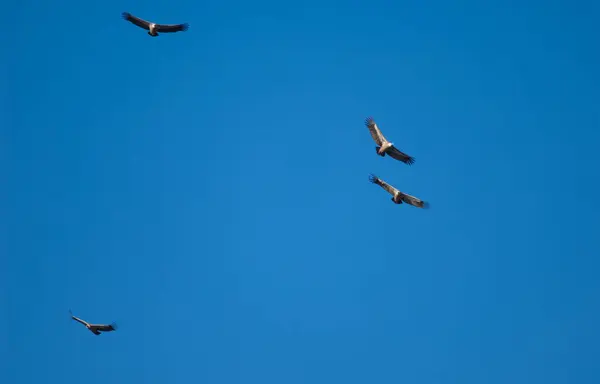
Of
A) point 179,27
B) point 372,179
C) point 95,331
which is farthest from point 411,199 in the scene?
point 95,331

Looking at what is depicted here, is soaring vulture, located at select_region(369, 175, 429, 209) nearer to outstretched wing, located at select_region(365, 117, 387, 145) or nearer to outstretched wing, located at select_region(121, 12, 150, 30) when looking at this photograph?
outstretched wing, located at select_region(365, 117, 387, 145)

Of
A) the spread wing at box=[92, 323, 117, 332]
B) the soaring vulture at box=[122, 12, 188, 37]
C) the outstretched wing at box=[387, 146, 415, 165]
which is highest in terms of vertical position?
the soaring vulture at box=[122, 12, 188, 37]

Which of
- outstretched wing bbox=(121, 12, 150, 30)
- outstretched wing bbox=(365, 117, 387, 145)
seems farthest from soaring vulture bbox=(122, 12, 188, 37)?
Result: outstretched wing bbox=(365, 117, 387, 145)

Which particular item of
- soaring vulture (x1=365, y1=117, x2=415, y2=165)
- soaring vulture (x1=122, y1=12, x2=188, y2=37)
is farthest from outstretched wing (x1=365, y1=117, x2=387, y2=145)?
soaring vulture (x1=122, y1=12, x2=188, y2=37)

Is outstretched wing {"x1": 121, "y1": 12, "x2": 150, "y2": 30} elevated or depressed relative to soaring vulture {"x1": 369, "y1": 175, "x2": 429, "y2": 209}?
elevated

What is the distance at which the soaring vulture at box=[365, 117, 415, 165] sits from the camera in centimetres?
6419

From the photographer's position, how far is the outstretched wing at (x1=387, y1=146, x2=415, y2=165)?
64625 millimetres

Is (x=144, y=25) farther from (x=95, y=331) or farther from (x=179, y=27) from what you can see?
(x=95, y=331)

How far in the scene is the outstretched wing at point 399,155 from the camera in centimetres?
6462

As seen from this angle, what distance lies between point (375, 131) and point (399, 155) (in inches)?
85.2

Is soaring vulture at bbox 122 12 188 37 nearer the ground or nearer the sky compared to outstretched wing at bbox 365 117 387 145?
nearer the sky

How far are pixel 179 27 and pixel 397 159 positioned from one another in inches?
651

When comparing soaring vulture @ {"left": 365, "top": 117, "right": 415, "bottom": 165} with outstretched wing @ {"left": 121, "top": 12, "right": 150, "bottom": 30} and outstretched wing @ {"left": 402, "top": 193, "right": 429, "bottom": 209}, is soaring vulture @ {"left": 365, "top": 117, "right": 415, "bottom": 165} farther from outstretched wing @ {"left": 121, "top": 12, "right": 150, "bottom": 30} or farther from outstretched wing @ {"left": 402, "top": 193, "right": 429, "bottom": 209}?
outstretched wing @ {"left": 121, "top": 12, "right": 150, "bottom": 30}

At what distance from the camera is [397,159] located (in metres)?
65.9
